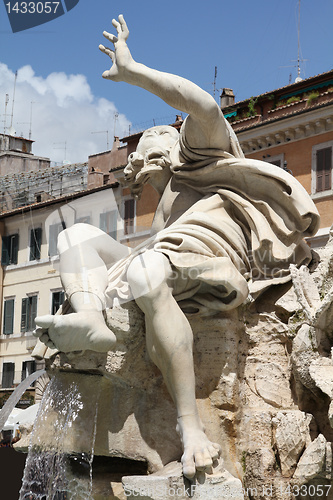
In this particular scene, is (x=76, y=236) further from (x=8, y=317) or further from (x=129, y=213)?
(x=8, y=317)

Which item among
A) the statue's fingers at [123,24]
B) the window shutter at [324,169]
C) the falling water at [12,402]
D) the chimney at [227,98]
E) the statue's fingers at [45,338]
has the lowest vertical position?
the falling water at [12,402]

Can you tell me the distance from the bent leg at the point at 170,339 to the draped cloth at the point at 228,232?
0.59ft

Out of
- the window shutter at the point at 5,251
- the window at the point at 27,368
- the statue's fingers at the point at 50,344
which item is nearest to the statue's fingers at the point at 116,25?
the statue's fingers at the point at 50,344

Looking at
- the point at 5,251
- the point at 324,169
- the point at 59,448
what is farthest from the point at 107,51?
the point at 5,251

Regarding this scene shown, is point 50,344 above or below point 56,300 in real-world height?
below

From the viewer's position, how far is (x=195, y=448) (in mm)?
4938

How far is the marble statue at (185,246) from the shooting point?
5195mm

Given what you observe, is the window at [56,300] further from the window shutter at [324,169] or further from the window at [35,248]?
the window shutter at [324,169]

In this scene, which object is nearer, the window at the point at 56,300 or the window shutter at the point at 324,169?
the window shutter at the point at 324,169

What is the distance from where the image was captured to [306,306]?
541 centimetres

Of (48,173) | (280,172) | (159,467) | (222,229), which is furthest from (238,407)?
(48,173)

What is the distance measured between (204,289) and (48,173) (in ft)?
110

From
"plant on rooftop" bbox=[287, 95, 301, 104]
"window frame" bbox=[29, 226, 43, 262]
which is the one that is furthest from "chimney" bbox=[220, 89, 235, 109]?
"window frame" bbox=[29, 226, 43, 262]

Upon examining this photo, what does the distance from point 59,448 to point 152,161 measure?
2098 mm
